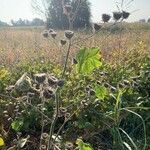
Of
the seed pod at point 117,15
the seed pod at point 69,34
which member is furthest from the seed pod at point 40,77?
the seed pod at point 117,15

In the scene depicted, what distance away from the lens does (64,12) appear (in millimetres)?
2668

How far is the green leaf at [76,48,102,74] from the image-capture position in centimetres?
181

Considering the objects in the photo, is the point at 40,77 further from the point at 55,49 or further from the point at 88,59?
the point at 55,49

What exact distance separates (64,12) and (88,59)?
910 mm

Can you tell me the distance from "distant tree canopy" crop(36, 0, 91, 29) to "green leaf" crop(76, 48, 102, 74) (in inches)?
18.3

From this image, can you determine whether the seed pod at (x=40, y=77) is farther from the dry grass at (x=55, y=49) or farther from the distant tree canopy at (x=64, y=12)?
the dry grass at (x=55, y=49)

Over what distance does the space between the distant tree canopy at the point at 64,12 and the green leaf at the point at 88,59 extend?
0.46 meters

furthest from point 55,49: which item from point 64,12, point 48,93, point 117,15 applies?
point 48,93

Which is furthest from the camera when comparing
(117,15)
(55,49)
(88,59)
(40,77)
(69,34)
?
(55,49)

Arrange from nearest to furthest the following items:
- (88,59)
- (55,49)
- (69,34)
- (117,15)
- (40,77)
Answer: (88,59) < (40,77) < (69,34) < (117,15) < (55,49)

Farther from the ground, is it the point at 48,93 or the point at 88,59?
the point at 88,59

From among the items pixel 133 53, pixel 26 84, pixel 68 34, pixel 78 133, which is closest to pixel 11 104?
pixel 78 133

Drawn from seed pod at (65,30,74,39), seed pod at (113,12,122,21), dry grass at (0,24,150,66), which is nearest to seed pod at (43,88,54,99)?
seed pod at (65,30,74,39)

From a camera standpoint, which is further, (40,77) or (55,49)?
(55,49)
